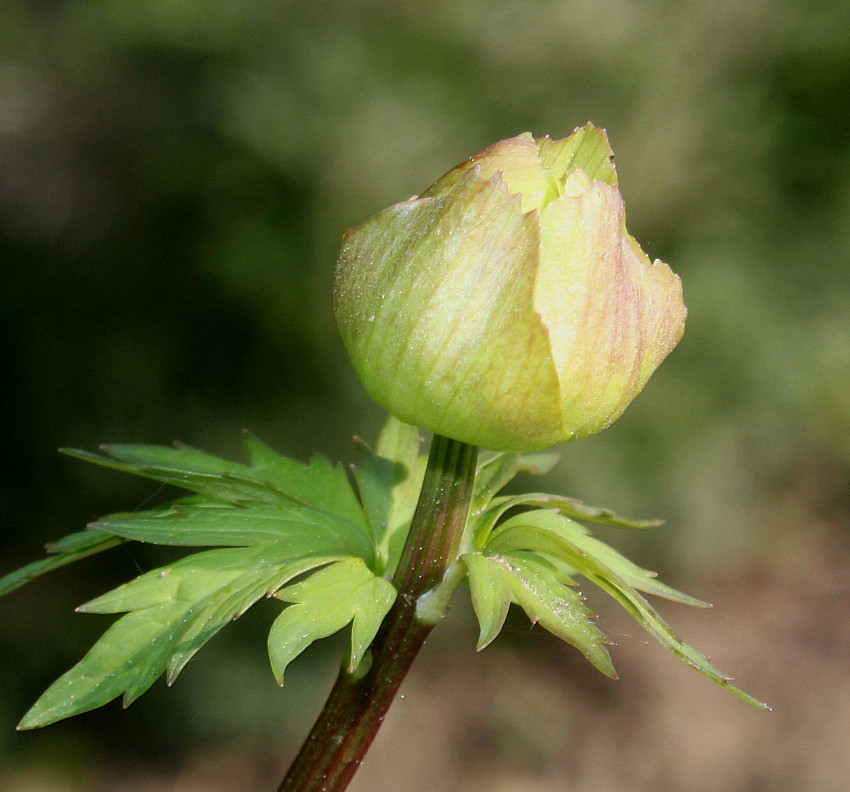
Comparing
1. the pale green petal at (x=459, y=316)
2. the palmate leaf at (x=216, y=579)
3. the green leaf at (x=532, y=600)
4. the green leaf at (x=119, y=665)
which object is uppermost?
the pale green petal at (x=459, y=316)

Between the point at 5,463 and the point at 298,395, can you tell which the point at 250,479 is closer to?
the point at 298,395

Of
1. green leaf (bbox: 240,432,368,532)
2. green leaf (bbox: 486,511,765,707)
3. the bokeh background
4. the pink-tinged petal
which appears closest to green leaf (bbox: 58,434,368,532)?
green leaf (bbox: 240,432,368,532)

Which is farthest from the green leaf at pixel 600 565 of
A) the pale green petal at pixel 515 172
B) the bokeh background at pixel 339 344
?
the bokeh background at pixel 339 344

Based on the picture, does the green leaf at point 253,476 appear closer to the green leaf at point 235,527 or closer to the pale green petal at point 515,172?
the green leaf at point 235,527

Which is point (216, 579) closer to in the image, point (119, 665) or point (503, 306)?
point (119, 665)

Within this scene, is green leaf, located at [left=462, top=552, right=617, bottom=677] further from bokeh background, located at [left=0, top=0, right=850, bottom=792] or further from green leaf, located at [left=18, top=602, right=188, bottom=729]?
bokeh background, located at [left=0, top=0, right=850, bottom=792]

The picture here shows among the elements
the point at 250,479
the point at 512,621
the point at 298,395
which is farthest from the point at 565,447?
the point at 250,479
